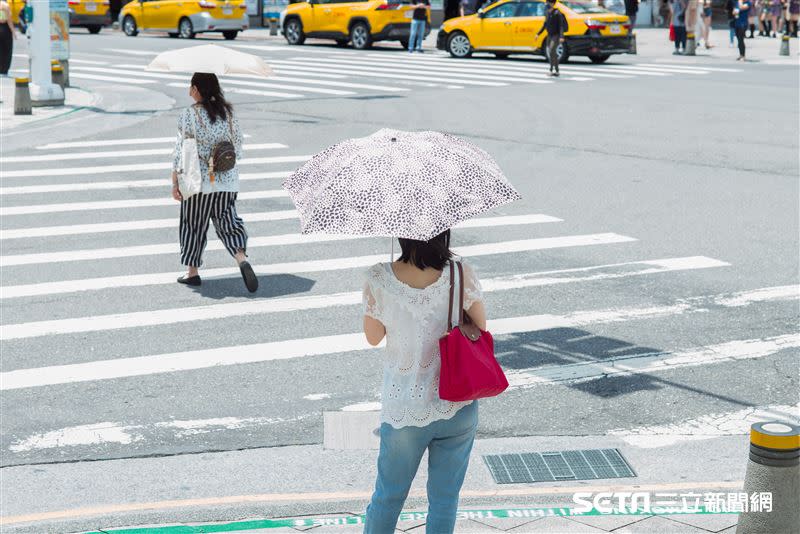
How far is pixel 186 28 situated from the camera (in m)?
37.2

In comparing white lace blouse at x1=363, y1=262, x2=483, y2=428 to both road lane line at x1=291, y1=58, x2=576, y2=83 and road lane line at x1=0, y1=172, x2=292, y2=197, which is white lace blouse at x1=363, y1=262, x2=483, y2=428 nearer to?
road lane line at x1=0, y1=172, x2=292, y2=197

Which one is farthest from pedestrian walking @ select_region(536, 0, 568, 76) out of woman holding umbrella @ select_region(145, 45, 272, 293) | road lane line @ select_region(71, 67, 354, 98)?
woman holding umbrella @ select_region(145, 45, 272, 293)

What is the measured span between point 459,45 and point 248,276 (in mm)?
24114

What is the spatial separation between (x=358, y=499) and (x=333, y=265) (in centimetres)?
493

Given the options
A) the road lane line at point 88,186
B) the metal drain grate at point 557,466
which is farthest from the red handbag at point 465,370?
the road lane line at point 88,186

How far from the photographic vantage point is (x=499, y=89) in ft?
78.7

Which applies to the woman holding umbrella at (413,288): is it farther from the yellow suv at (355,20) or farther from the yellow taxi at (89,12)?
the yellow taxi at (89,12)

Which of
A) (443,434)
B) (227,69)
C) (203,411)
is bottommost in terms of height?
(203,411)

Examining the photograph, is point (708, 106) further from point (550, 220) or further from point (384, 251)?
point (384, 251)

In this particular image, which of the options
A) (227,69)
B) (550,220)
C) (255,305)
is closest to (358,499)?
(255,305)

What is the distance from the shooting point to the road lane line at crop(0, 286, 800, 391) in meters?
7.48

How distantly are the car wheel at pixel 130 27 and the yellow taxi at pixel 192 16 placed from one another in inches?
36.8

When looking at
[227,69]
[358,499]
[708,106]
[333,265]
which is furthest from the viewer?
[708,106]

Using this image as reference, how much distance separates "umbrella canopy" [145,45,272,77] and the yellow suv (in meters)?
24.9
